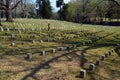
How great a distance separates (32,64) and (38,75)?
1.13 metres

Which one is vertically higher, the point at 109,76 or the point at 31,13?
the point at 31,13

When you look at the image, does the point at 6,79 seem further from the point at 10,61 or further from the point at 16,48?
the point at 16,48

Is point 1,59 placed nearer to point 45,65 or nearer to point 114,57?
point 45,65

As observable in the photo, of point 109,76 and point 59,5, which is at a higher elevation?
point 59,5

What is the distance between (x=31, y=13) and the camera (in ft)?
276

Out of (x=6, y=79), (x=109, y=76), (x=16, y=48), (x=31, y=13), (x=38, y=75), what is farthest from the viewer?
(x=31, y=13)

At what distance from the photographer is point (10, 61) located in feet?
26.1

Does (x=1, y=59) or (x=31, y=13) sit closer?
(x=1, y=59)

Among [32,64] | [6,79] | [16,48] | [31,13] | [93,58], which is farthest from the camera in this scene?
[31,13]

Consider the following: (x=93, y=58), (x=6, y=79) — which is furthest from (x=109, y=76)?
(x=6, y=79)

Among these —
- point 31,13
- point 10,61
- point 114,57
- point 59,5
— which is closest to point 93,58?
point 114,57

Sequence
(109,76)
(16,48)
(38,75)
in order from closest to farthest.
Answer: (38,75) → (109,76) → (16,48)

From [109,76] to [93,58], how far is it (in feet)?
7.31

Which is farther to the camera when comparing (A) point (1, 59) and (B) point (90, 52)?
(B) point (90, 52)
